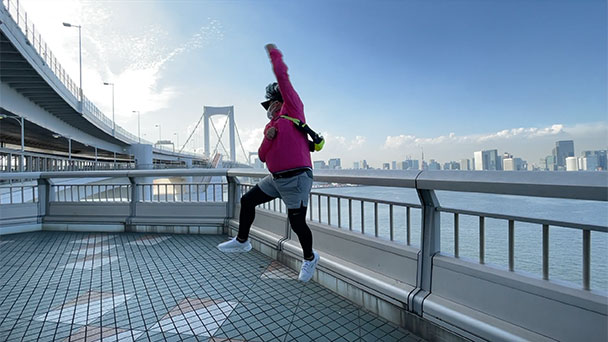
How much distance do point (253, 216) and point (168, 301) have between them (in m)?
0.84

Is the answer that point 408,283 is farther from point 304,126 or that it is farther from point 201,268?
point 201,268

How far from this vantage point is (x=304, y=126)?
1.94 metres

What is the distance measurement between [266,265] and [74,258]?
2045 mm

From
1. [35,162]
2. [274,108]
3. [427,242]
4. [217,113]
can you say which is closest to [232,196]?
[274,108]

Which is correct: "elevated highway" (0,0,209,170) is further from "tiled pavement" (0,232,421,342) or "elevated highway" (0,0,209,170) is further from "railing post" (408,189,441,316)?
"railing post" (408,189,441,316)

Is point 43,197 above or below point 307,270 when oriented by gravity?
above

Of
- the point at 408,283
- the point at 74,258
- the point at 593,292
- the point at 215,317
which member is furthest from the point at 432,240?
the point at 74,258

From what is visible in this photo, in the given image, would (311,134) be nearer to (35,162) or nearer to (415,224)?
(415,224)

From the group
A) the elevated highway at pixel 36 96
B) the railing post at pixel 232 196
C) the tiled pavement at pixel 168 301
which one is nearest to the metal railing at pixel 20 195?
the tiled pavement at pixel 168 301

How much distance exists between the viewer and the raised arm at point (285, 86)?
1924mm

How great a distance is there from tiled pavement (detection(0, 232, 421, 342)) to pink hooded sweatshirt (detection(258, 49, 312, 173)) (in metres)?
0.95

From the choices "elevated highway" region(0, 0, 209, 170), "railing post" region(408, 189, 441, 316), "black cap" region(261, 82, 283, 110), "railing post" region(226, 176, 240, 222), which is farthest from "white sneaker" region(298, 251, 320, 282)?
"elevated highway" region(0, 0, 209, 170)

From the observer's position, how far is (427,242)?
1.80 metres

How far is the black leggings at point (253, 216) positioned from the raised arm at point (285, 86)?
1.94 ft
